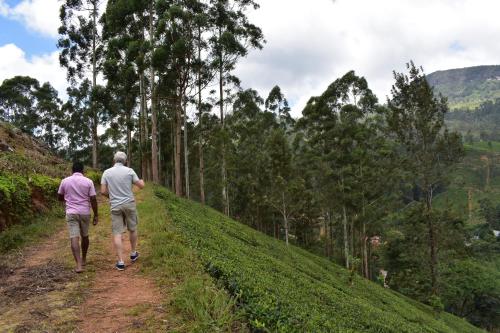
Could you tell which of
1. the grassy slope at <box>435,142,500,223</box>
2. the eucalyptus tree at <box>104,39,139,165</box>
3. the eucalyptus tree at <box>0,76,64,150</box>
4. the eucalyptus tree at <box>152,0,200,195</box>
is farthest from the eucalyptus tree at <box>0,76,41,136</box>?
the grassy slope at <box>435,142,500,223</box>

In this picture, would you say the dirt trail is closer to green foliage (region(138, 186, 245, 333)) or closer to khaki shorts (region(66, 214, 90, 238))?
green foliage (region(138, 186, 245, 333))

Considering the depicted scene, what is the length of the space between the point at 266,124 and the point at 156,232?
34.4 metres

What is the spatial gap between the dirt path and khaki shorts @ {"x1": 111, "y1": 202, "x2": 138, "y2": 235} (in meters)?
0.76

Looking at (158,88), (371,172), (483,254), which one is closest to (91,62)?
(158,88)

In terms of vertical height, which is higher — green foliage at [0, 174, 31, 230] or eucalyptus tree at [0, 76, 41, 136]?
eucalyptus tree at [0, 76, 41, 136]

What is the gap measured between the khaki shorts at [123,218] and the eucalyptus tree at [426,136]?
878 inches

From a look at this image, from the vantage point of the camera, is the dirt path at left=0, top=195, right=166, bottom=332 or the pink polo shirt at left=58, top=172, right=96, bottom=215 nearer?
the dirt path at left=0, top=195, right=166, bottom=332

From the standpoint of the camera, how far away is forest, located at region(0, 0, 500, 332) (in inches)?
1013

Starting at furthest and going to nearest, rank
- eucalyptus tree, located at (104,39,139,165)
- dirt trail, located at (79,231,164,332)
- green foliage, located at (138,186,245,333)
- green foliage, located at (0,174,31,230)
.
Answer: eucalyptus tree, located at (104,39,139,165)
green foliage, located at (0,174,31,230)
dirt trail, located at (79,231,164,332)
green foliage, located at (138,186,245,333)

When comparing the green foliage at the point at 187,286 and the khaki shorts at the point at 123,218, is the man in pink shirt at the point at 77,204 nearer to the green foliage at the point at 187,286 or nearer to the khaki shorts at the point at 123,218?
the khaki shorts at the point at 123,218

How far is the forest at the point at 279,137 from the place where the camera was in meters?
25.7

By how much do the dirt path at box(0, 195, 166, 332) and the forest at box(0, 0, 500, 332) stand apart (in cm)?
1501

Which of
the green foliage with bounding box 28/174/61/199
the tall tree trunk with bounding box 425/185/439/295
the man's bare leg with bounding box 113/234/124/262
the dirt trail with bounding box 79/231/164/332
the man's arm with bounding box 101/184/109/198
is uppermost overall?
the man's arm with bounding box 101/184/109/198

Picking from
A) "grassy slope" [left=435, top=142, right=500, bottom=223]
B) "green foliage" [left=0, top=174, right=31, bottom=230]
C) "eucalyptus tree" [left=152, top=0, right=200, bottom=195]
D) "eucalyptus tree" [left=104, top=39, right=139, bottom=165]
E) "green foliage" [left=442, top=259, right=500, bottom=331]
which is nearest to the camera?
"green foliage" [left=0, top=174, right=31, bottom=230]
